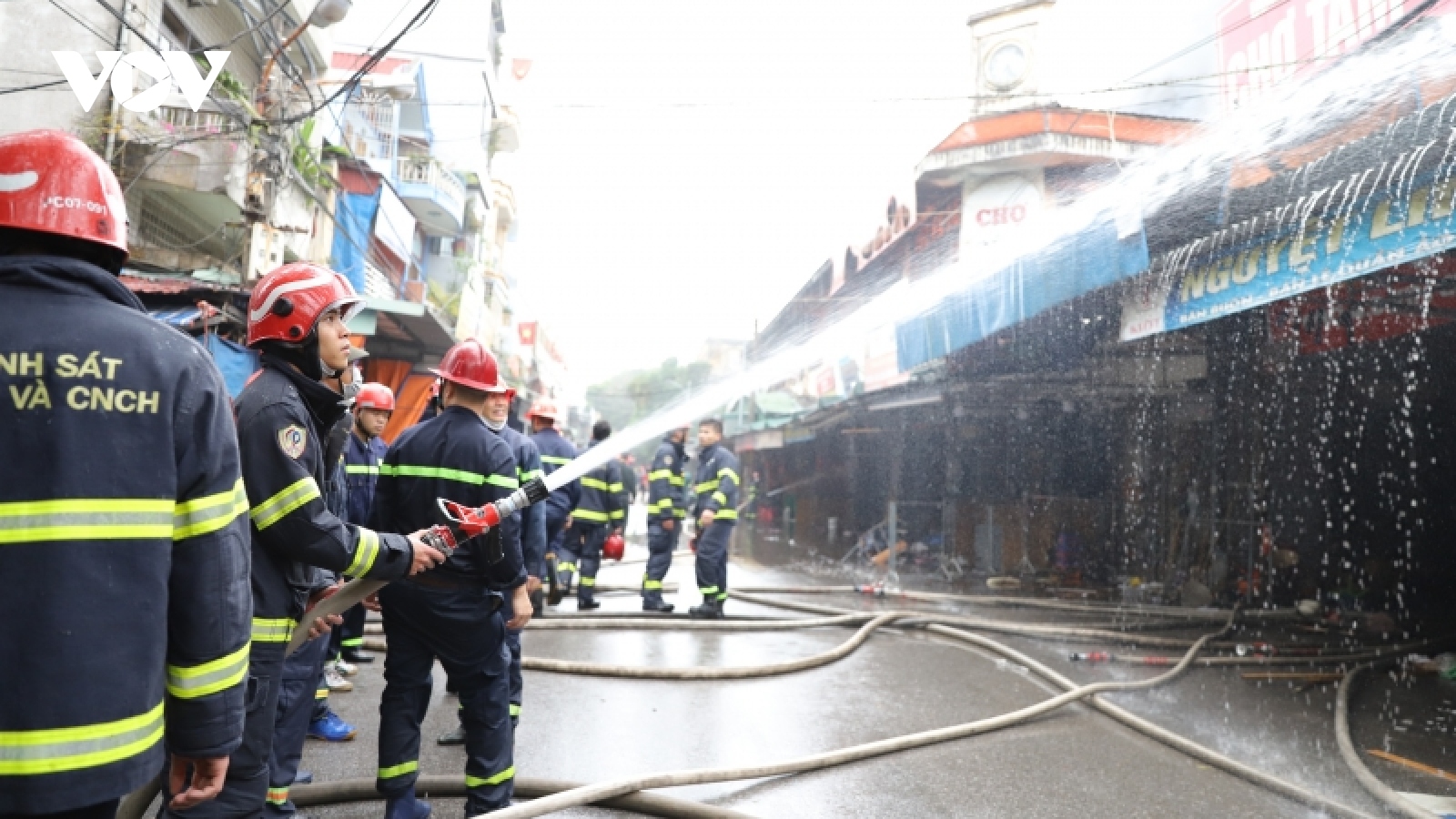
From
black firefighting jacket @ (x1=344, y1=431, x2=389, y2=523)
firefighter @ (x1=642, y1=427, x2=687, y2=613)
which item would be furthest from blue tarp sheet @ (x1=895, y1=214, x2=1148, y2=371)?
black firefighting jacket @ (x1=344, y1=431, x2=389, y2=523)

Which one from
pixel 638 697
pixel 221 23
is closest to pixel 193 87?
pixel 221 23

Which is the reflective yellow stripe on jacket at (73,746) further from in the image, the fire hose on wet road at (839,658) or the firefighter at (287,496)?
the fire hose on wet road at (839,658)

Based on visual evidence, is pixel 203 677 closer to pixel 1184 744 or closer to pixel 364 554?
pixel 364 554

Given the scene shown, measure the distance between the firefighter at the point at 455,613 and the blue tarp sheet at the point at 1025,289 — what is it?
592 cm

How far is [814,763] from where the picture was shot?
155 inches

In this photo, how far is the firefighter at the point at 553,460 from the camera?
7.71 meters

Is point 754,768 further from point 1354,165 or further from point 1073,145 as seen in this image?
point 1073,145

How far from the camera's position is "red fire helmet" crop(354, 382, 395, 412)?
5.18 m

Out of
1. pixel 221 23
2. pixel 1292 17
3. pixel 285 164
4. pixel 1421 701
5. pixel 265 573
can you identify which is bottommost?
pixel 1421 701

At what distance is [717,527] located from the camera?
7.91m

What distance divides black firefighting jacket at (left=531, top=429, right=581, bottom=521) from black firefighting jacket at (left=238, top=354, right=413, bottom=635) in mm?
5123

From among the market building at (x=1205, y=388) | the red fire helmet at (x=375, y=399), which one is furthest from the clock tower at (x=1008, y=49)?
the red fire helmet at (x=375, y=399)

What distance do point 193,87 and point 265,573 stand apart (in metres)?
10.5

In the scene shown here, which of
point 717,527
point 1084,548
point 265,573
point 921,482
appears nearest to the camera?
point 265,573
